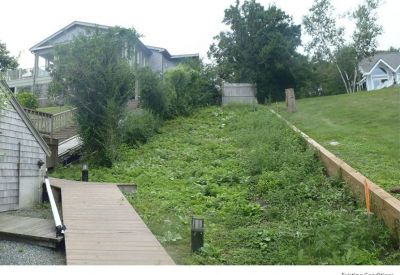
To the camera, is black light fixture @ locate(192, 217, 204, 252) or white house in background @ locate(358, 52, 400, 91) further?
white house in background @ locate(358, 52, 400, 91)

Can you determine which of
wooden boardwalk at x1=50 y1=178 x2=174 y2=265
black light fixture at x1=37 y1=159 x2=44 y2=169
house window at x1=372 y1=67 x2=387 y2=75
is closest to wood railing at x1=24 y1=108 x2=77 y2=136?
black light fixture at x1=37 y1=159 x2=44 y2=169

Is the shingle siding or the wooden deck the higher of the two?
the shingle siding

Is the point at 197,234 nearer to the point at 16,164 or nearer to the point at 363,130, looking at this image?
the point at 16,164

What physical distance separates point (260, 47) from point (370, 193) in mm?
22011

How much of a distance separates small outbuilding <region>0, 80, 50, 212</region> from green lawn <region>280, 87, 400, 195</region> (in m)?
7.49

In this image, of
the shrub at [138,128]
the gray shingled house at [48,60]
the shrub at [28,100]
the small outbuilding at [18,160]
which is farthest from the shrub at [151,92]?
the shrub at [28,100]

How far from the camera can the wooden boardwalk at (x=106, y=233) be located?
16.5ft

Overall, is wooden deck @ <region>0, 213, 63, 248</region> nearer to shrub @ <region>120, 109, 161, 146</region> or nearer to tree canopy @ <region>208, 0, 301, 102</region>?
shrub @ <region>120, 109, 161, 146</region>

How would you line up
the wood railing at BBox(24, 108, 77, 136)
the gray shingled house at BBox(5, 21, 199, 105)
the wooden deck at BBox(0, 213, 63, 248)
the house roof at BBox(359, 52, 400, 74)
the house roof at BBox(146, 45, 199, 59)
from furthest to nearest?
1. the house roof at BBox(359, 52, 400, 74)
2. the house roof at BBox(146, 45, 199, 59)
3. the gray shingled house at BBox(5, 21, 199, 105)
4. the wood railing at BBox(24, 108, 77, 136)
5. the wooden deck at BBox(0, 213, 63, 248)

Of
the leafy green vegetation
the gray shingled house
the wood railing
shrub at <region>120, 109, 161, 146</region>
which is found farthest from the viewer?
the gray shingled house

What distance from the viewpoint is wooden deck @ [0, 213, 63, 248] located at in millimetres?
6254

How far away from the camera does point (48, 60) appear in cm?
2841
